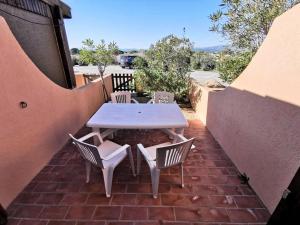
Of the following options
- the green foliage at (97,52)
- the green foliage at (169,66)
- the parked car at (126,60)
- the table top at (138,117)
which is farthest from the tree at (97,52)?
the parked car at (126,60)

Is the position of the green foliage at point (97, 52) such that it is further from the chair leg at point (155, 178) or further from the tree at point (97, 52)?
the chair leg at point (155, 178)

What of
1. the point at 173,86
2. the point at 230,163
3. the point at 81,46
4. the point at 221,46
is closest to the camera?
the point at 230,163

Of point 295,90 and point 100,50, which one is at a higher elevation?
point 100,50

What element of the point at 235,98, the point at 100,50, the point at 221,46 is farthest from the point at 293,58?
the point at 100,50

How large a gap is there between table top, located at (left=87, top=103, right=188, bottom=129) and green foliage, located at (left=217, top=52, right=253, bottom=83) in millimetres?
1967

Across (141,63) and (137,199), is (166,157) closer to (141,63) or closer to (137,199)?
(137,199)

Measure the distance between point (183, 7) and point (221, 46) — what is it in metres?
4.78

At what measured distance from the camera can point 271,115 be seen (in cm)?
217

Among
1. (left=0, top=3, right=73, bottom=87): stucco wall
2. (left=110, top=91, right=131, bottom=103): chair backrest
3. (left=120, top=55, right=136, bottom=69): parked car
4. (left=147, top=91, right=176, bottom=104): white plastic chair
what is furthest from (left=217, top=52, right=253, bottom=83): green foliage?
(left=120, top=55, right=136, bottom=69): parked car

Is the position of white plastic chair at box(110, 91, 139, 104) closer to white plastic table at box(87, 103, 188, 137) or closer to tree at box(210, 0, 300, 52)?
white plastic table at box(87, 103, 188, 137)

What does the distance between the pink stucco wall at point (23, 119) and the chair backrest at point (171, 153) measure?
1.99 meters

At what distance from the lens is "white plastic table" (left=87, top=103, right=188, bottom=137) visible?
282cm

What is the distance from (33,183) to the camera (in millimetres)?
2631

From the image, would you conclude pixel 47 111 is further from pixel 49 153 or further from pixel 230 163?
pixel 230 163
